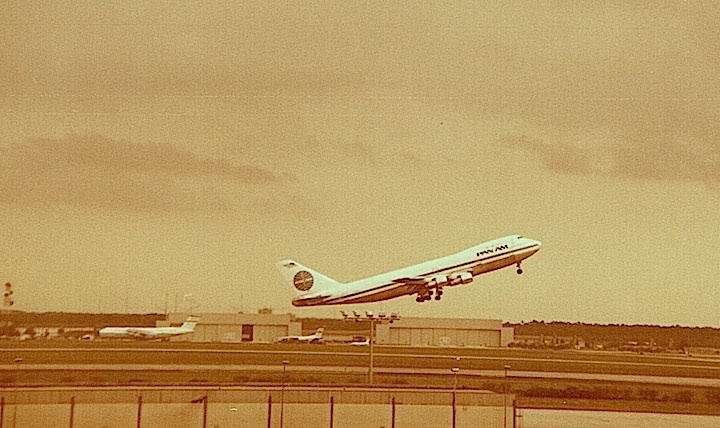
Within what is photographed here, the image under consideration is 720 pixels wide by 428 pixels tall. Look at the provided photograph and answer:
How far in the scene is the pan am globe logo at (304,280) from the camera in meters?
46.6

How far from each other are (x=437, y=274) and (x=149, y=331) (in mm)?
17870

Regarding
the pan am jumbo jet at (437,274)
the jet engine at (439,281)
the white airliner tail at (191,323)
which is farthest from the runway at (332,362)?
the jet engine at (439,281)

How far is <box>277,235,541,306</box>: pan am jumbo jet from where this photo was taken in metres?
44.7

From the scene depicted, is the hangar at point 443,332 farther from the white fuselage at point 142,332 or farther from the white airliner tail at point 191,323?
the white fuselage at point 142,332

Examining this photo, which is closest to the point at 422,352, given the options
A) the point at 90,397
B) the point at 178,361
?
the point at 178,361

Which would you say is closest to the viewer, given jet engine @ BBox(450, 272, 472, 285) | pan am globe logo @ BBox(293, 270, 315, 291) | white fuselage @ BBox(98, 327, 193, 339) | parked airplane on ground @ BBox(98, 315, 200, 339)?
jet engine @ BBox(450, 272, 472, 285)

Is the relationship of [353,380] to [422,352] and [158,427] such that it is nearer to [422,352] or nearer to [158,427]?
[422,352]

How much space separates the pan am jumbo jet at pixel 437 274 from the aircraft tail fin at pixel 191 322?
6.80m

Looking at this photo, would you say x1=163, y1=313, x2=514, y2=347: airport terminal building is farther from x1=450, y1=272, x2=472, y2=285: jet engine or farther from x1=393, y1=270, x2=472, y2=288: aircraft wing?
x1=450, y1=272, x2=472, y2=285: jet engine

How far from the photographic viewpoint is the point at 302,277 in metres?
46.6

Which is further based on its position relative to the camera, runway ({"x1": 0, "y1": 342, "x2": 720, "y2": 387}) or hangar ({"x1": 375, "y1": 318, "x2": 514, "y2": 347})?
hangar ({"x1": 375, "y1": 318, "x2": 514, "y2": 347})

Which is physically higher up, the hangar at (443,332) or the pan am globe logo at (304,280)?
the pan am globe logo at (304,280)

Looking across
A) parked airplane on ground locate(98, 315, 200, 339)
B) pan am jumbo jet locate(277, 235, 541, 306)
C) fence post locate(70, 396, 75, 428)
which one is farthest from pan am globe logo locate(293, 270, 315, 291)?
fence post locate(70, 396, 75, 428)

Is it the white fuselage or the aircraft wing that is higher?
the aircraft wing
